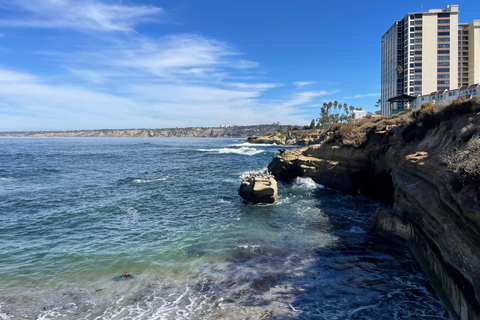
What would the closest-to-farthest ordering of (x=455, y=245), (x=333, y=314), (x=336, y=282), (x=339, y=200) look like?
(x=455, y=245) < (x=333, y=314) < (x=336, y=282) < (x=339, y=200)

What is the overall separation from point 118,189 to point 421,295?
84.7ft

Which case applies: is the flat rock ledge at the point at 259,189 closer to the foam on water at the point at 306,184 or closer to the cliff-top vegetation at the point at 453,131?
the foam on water at the point at 306,184

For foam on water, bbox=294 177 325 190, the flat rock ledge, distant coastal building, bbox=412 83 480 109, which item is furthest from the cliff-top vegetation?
distant coastal building, bbox=412 83 480 109

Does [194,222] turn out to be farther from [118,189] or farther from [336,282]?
[118,189]

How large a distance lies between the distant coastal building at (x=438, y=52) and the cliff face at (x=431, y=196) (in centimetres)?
8717

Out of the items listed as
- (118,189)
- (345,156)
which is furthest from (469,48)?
(118,189)

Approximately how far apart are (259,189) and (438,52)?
363 ft

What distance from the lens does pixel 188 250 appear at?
13398 millimetres

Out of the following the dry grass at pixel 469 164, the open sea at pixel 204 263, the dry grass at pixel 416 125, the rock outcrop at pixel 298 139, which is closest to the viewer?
the dry grass at pixel 469 164

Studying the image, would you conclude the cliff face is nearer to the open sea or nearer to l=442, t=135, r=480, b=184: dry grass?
l=442, t=135, r=480, b=184: dry grass

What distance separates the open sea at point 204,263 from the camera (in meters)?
8.97

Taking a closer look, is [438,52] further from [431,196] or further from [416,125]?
[431,196]

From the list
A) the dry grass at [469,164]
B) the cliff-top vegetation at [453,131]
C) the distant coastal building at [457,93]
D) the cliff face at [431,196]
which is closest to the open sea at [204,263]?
the cliff face at [431,196]

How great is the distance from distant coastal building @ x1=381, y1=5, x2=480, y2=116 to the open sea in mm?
96675
